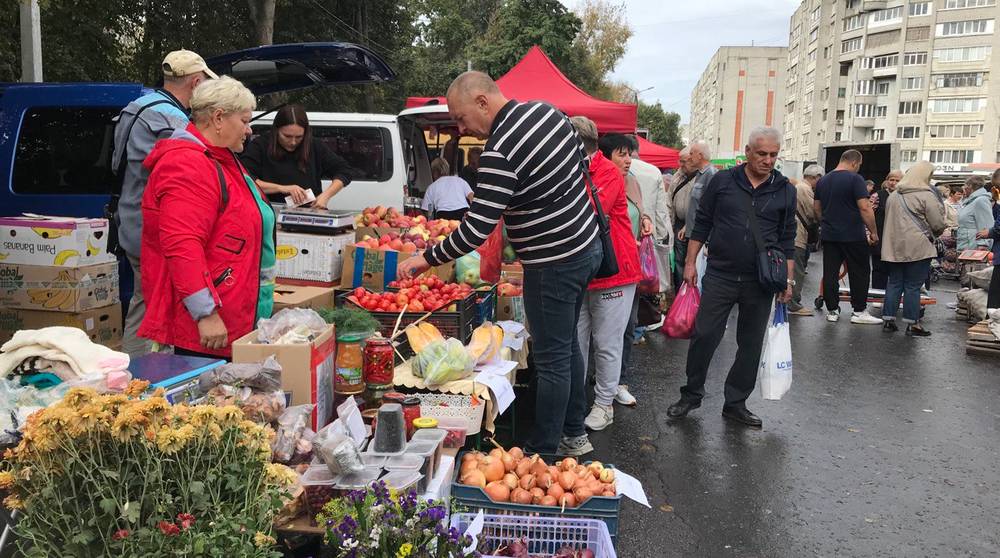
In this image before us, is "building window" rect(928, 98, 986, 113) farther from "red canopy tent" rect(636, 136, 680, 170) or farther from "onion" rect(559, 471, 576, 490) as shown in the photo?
"onion" rect(559, 471, 576, 490)

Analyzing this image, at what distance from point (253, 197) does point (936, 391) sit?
19.9ft

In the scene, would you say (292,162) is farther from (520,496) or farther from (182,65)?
(520,496)

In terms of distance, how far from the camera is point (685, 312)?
5672 mm

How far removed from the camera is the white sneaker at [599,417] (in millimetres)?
5137

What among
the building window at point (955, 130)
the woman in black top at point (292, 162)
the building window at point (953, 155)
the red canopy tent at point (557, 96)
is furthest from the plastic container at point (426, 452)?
the building window at point (953, 155)

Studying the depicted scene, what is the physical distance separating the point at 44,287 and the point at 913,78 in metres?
94.3

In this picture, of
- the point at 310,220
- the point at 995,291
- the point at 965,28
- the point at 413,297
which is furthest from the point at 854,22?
the point at 413,297

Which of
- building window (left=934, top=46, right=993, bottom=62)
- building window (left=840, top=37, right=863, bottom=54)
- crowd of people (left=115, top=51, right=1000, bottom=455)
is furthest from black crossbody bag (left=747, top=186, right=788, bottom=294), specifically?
building window (left=840, top=37, right=863, bottom=54)

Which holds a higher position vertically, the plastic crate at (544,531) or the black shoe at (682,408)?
the plastic crate at (544,531)

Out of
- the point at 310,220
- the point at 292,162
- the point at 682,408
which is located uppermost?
the point at 292,162

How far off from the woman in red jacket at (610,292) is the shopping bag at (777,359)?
1.17 metres

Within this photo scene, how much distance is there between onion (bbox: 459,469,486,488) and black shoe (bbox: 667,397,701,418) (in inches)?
106

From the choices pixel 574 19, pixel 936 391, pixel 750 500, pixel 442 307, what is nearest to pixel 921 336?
pixel 936 391

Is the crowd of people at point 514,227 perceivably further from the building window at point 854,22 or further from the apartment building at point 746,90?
the building window at point 854,22
